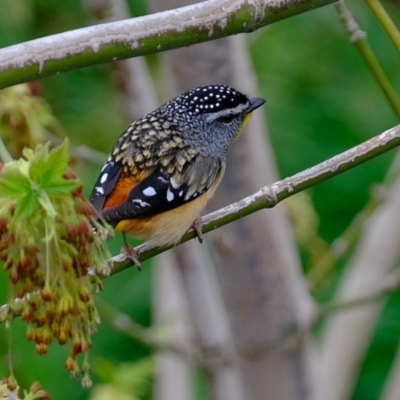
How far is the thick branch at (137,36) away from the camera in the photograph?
155 cm

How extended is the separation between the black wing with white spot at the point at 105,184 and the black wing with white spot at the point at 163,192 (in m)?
0.07

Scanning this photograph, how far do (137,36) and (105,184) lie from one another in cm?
85

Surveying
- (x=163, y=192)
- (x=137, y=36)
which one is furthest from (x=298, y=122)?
(x=137, y=36)

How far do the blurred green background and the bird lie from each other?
1.97m

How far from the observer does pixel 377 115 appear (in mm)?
5121

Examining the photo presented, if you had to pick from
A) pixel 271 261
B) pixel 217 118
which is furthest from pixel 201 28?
pixel 271 261

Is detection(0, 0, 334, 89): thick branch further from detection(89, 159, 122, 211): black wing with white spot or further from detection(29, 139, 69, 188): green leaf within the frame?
detection(89, 159, 122, 211): black wing with white spot

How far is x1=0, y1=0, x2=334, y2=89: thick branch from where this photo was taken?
1554mm

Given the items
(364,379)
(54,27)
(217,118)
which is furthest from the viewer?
(364,379)

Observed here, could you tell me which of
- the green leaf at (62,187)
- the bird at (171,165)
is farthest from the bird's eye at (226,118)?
the green leaf at (62,187)

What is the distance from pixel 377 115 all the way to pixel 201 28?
357 cm

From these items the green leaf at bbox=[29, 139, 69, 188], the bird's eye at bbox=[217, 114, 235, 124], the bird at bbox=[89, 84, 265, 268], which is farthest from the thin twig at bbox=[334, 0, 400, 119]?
the green leaf at bbox=[29, 139, 69, 188]

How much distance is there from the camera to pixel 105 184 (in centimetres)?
244

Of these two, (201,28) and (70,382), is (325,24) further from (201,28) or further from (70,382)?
(201,28)
